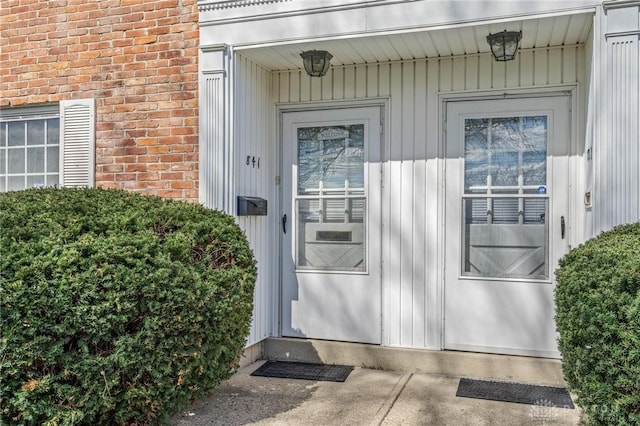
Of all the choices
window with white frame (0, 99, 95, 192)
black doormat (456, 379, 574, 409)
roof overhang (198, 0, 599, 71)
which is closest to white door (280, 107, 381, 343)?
roof overhang (198, 0, 599, 71)

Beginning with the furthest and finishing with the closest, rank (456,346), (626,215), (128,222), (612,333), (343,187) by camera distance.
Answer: (343,187), (456,346), (626,215), (128,222), (612,333)

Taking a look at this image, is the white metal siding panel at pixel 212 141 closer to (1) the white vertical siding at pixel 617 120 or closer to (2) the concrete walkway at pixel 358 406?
(2) the concrete walkway at pixel 358 406

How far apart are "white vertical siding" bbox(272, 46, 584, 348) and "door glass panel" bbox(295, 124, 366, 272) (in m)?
0.26

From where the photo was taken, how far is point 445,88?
14.7 feet

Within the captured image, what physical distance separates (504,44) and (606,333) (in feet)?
7.54

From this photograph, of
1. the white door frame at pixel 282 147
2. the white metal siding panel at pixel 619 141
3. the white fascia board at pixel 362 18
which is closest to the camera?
the white metal siding panel at pixel 619 141

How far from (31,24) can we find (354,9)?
3189 mm

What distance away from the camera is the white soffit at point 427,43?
3.82 metres

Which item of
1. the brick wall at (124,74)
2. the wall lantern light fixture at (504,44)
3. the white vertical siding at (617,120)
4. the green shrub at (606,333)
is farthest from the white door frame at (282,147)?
the green shrub at (606,333)

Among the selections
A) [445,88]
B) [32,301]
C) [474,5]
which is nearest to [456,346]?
[445,88]

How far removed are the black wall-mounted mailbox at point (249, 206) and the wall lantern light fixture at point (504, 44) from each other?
7.03 feet

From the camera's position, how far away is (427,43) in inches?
165

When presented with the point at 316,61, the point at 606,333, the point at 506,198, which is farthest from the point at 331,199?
the point at 606,333

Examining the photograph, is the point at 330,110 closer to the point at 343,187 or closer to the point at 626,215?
the point at 343,187
